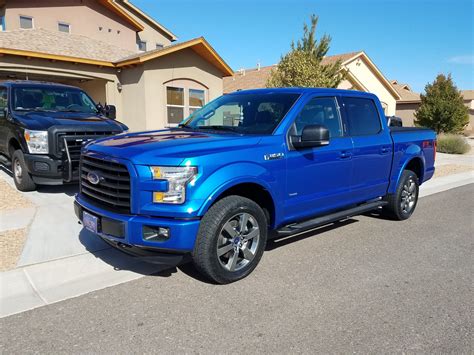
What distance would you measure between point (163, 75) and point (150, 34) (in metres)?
12.3

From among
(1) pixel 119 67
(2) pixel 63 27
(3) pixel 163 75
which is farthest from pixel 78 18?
(3) pixel 163 75

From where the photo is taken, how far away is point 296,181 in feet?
14.2

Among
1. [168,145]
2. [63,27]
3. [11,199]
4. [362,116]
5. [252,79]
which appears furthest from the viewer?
[252,79]

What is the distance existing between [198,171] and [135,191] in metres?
0.59

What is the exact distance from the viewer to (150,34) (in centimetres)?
2509

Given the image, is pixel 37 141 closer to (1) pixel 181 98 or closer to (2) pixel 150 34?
(1) pixel 181 98

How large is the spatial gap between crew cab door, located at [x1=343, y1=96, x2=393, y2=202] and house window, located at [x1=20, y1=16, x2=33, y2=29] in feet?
59.5

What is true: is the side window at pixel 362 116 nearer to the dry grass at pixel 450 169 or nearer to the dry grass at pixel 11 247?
the dry grass at pixel 11 247

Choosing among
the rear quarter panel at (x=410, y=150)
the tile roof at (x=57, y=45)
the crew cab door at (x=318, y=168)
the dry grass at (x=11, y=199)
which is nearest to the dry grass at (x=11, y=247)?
the dry grass at (x=11, y=199)

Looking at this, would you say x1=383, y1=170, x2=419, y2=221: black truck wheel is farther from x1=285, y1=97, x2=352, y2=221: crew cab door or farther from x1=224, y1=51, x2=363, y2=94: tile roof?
x1=224, y1=51, x2=363, y2=94: tile roof

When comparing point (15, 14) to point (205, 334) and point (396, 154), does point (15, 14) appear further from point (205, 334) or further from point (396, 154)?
point (205, 334)

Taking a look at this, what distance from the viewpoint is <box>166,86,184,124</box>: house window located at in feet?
49.1

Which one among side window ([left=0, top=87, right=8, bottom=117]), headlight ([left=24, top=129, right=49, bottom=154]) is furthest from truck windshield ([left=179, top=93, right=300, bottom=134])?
side window ([left=0, top=87, right=8, bottom=117])

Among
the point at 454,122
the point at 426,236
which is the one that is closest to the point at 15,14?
the point at 426,236
